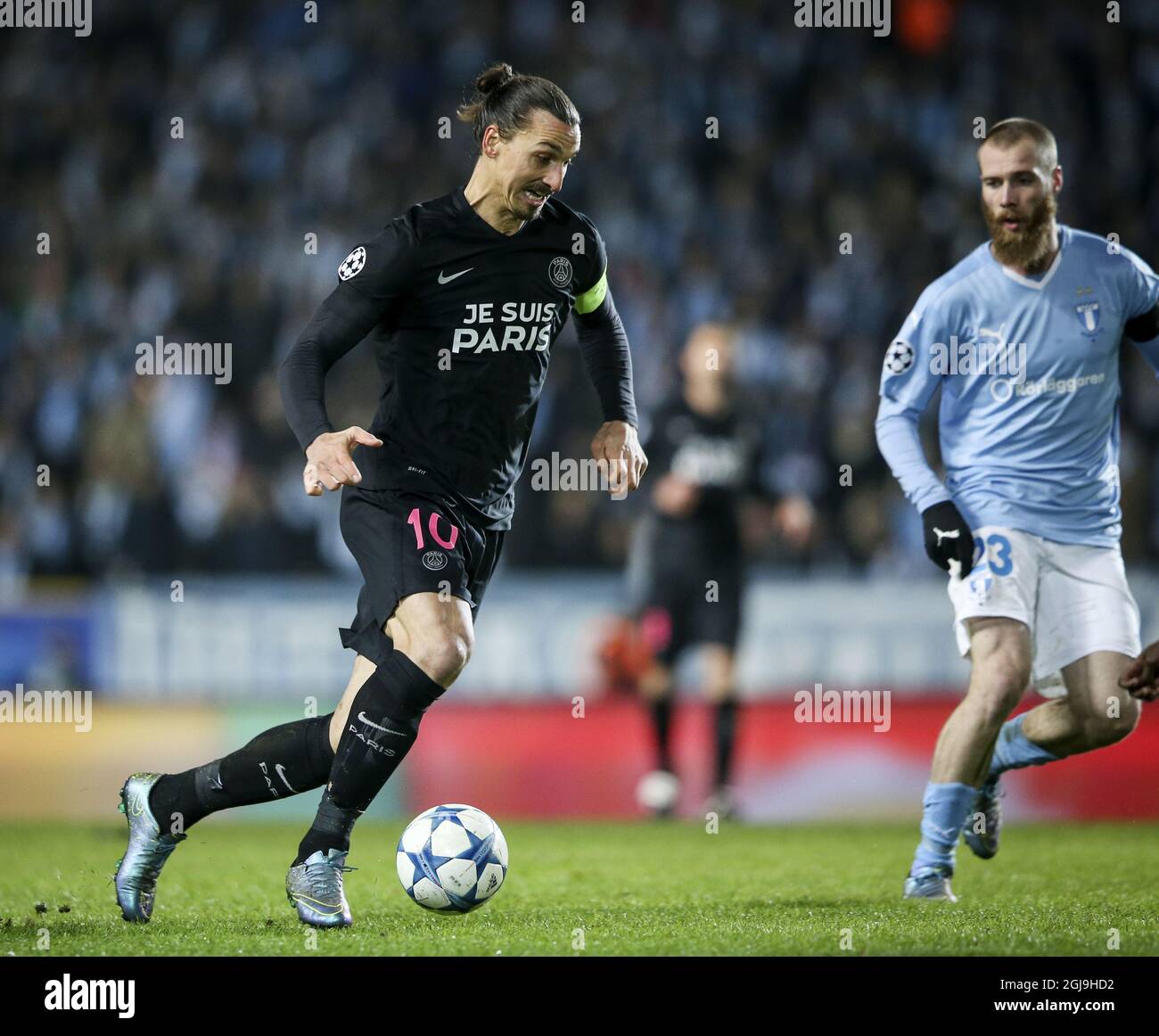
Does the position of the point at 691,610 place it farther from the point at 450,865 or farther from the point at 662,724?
the point at 450,865

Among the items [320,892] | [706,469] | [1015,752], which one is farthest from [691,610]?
[320,892]

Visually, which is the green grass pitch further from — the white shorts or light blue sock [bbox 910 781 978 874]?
the white shorts

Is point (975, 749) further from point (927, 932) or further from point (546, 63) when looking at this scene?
point (546, 63)

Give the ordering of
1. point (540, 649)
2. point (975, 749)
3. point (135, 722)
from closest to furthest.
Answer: point (975, 749)
point (135, 722)
point (540, 649)

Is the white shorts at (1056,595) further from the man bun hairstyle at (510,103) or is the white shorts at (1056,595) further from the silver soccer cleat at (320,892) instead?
the silver soccer cleat at (320,892)

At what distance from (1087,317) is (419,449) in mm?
2216

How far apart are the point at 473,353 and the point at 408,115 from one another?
36.3 feet

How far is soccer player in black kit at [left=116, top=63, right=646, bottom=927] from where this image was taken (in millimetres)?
4406

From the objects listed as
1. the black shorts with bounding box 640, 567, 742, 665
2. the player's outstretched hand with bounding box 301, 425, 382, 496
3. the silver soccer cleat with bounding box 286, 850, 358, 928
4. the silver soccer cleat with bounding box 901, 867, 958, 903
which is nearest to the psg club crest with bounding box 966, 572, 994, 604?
the silver soccer cleat with bounding box 901, 867, 958, 903

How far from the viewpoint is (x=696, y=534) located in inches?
354

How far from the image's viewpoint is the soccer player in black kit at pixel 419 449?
14.5 ft

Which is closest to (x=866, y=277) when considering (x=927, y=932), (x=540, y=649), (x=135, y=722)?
(x=540, y=649)

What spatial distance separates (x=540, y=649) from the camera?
1009cm
